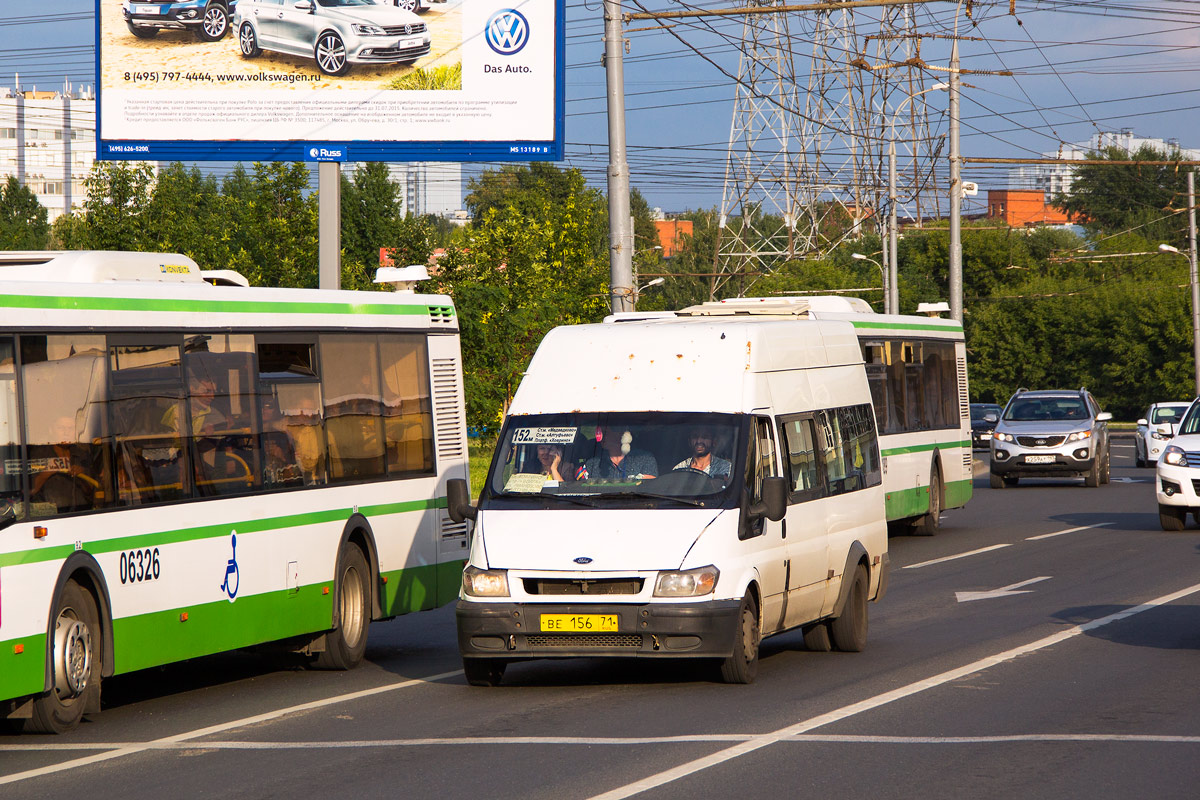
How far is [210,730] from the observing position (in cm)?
1018

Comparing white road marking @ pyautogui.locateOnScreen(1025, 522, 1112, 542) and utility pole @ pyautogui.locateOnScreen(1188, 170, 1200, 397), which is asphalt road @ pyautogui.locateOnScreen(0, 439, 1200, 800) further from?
utility pole @ pyautogui.locateOnScreen(1188, 170, 1200, 397)

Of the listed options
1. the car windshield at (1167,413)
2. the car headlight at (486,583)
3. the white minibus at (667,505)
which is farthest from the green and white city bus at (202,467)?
the car windshield at (1167,413)

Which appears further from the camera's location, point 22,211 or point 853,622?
point 22,211

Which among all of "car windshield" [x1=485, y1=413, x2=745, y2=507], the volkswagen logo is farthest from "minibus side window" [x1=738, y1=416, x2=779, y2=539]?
the volkswagen logo

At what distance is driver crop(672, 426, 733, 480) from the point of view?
11.6 meters

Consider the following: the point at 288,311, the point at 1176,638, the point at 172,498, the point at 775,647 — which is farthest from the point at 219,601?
the point at 1176,638

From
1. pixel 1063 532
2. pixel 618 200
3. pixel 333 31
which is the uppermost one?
pixel 333 31

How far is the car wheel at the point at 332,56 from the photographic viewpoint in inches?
1062

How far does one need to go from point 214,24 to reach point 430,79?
3.41 m

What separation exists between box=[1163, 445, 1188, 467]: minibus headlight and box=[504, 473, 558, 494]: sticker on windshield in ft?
45.6

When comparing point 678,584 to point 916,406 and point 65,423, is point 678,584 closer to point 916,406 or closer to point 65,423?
point 65,423

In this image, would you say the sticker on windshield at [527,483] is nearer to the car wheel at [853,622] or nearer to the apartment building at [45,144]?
the car wheel at [853,622]

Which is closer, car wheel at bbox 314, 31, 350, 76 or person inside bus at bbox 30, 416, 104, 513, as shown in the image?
person inside bus at bbox 30, 416, 104, 513

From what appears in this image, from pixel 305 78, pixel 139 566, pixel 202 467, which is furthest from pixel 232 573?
pixel 305 78
